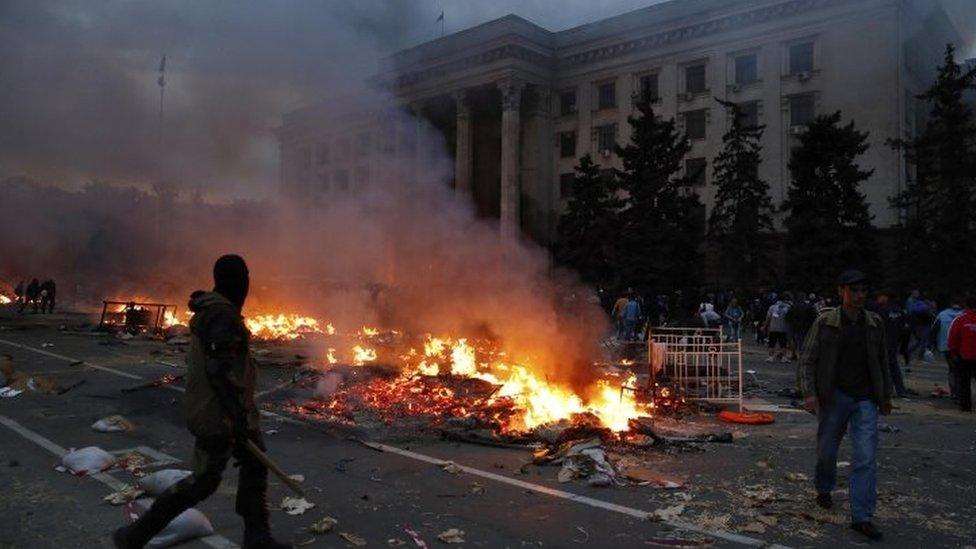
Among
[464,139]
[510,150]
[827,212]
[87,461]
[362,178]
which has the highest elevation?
[464,139]

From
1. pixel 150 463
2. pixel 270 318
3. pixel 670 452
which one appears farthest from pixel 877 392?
pixel 270 318

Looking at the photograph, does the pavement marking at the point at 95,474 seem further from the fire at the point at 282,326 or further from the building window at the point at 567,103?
the building window at the point at 567,103

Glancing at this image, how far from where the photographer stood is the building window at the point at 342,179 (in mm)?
14477

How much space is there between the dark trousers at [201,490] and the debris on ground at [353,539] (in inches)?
22.5

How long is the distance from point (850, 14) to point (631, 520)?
3649cm

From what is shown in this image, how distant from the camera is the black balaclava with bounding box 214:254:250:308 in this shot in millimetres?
3609

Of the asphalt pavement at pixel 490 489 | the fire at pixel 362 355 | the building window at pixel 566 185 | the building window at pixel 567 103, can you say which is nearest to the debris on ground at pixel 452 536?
the asphalt pavement at pixel 490 489

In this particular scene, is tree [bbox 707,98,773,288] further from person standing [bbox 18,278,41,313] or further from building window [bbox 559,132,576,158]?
person standing [bbox 18,278,41,313]

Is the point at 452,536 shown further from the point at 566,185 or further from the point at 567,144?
the point at 567,144

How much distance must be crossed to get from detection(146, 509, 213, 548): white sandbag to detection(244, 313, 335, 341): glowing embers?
1255 cm

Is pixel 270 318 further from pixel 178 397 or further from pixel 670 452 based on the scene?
pixel 670 452

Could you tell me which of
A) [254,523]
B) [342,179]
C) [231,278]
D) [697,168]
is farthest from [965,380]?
[697,168]

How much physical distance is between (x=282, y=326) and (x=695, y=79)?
2934cm

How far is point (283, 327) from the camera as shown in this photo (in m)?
18.2
